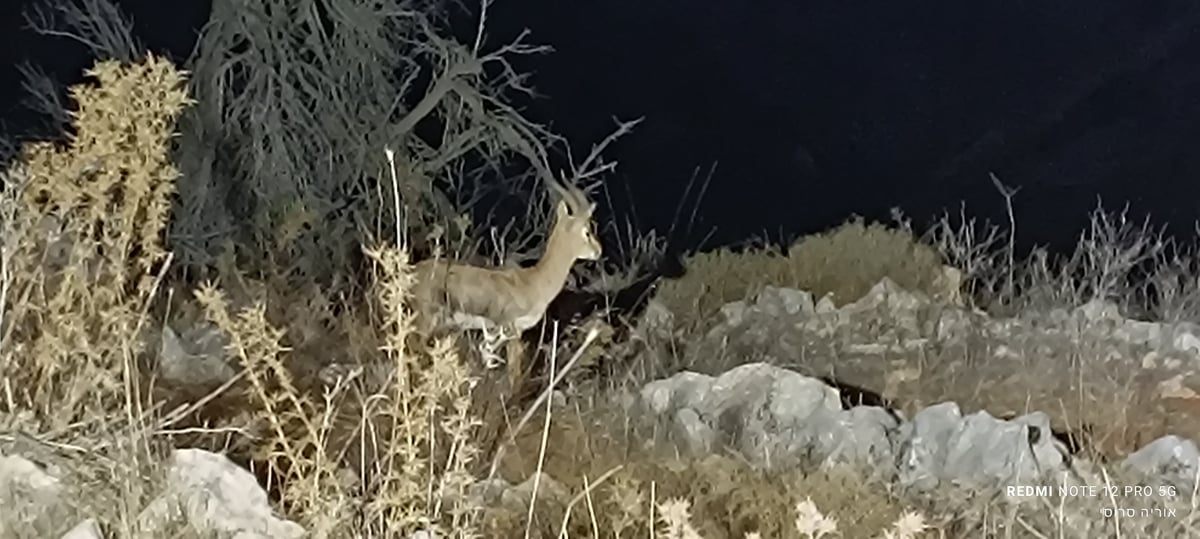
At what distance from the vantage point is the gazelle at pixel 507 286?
419 cm

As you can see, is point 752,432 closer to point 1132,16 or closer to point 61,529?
point 61,529

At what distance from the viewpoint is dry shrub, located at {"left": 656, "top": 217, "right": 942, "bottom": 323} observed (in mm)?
5855

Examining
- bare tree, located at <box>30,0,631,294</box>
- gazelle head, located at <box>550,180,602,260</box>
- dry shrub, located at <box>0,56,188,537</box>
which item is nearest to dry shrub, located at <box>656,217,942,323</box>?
bare tree, located at <box>30,0,631,294</box>

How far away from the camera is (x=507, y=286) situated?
4.42 meters

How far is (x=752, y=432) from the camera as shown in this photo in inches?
144

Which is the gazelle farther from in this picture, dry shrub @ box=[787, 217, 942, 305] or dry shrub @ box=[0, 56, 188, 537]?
dry shrub @ box=[787, 217, 942, 305]

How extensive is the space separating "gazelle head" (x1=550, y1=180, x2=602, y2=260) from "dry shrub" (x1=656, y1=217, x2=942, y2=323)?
3.37 feet

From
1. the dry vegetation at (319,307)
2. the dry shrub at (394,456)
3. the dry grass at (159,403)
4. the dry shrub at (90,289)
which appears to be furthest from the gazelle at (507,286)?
the dry shrub at (394,456)

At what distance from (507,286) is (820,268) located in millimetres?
2060

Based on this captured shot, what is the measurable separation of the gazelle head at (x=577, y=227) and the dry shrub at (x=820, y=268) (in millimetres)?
1027

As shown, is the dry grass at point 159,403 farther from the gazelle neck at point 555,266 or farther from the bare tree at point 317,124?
the bare tree at point 317,124

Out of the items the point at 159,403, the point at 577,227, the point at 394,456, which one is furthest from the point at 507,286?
the point at 394,456

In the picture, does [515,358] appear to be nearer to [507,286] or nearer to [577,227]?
[507,286]

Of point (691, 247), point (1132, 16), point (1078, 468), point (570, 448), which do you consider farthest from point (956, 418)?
point (1132, 16)
